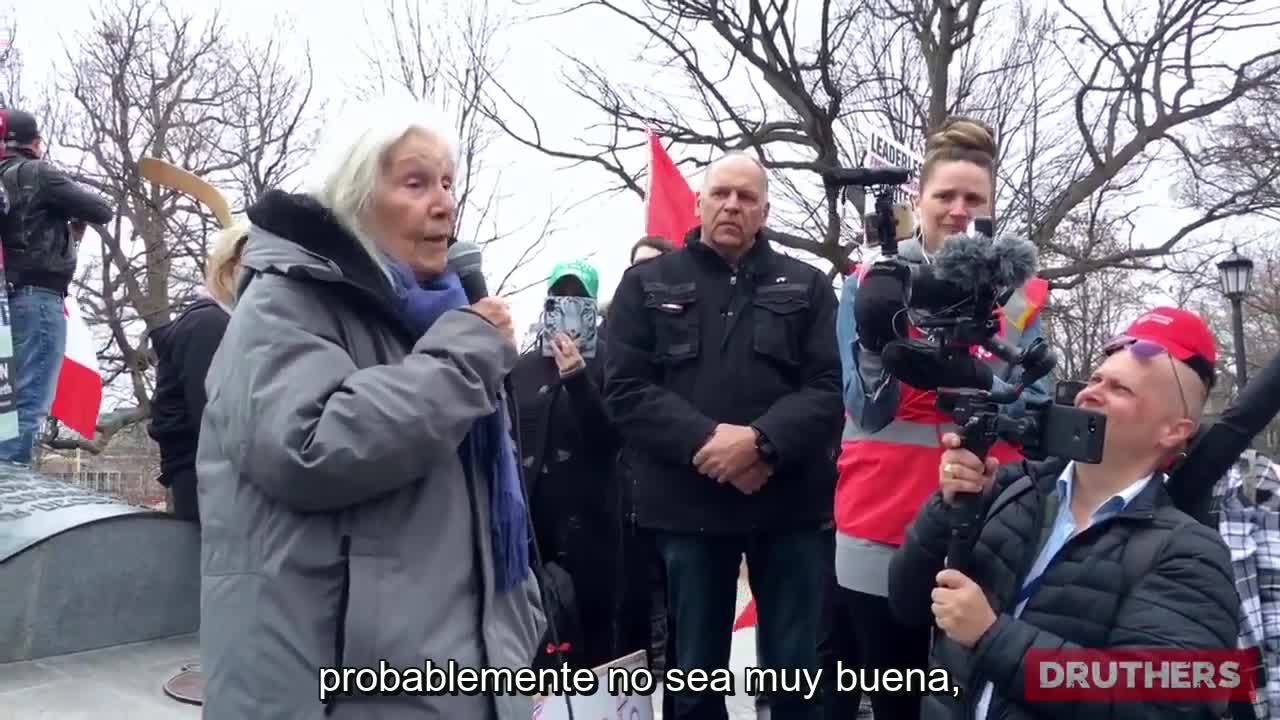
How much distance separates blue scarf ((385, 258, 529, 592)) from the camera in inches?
75.2

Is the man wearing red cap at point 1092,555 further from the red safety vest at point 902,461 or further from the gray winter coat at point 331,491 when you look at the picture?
the gray winter coat at point 331,491

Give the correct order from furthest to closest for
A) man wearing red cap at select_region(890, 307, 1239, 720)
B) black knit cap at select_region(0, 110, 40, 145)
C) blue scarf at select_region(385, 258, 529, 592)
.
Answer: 1. black knit cap at select_region(0, 110, 40, 145)
2. man wearing red cap at select_region(890, 307, 1239, 720)
3. blue scarf at select_region(385, 258, 529, 592)

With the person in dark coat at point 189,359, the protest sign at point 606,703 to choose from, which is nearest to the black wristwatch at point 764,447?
the protest sign at point 606,703

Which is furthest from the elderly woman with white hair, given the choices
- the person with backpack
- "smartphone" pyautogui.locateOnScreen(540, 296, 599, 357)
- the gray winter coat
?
the person with backpack

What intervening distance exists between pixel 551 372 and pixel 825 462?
4.72ft

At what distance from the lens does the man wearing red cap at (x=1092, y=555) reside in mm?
2033

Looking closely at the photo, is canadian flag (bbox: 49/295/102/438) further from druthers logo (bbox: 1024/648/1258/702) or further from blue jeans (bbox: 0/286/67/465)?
druthers logo (bbox: 1024/648/1258/702)

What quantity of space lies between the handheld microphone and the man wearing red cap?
102cm

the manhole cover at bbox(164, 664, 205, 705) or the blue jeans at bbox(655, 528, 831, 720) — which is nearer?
the blue jeans at bbox(655, 528, 831, 720)

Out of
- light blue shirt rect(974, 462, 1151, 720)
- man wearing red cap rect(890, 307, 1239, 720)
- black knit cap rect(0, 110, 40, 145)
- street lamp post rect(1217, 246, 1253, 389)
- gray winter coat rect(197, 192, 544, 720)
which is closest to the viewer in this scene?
gray winter coat rect(197, 192, 544, 720)

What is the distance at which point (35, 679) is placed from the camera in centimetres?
398

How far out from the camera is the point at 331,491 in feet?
5.36

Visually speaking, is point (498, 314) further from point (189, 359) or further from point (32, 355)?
point (32, 355)

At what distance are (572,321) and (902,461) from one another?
6.32 ft
